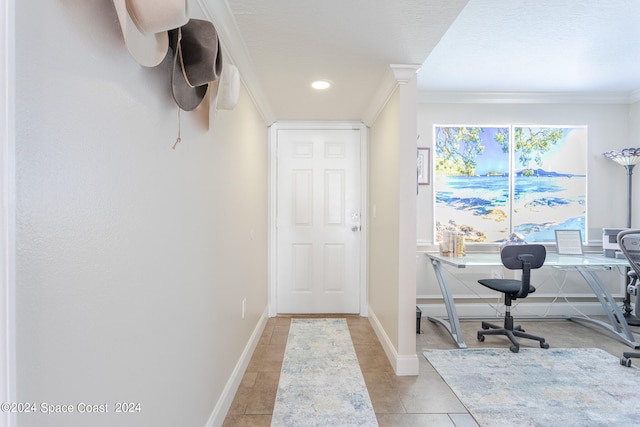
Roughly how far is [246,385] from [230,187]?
1.28 metres

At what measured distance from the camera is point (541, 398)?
6.41 ft

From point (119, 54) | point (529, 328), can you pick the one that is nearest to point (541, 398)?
point (529, 328)

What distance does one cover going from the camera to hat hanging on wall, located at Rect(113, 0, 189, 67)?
729mm

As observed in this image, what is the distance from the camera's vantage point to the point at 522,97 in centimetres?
343

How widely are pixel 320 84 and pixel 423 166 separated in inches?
60.4

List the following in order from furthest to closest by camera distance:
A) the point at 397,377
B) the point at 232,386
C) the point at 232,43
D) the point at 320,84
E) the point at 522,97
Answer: the point at 522,97 → the point at 320,84 → the point at 397,377 → the point at 232,386 → the point at 232,43

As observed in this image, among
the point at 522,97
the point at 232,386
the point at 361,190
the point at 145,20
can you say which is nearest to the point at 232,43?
the point at 145,20

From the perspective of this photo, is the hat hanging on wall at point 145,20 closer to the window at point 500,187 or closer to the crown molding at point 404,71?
the crown molding at point 404,71

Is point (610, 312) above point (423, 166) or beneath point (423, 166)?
beneath

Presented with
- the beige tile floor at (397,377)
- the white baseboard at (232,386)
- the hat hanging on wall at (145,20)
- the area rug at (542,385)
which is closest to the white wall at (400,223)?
the beige tile floor at (397,377)

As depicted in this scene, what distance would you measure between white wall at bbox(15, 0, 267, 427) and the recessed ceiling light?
3.93ft

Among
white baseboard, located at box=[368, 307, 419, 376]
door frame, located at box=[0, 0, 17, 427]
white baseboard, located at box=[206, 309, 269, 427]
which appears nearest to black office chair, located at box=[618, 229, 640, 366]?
white baseboard, located at box=[368, 307, 419, 376]

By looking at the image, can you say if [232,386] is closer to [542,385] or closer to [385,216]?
[385,216]

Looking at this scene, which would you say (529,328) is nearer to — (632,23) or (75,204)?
(632,23)
